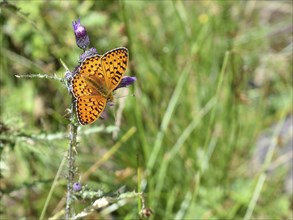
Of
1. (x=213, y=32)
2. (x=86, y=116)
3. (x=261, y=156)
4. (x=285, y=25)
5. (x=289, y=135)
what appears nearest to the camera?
(x=86, y=116)

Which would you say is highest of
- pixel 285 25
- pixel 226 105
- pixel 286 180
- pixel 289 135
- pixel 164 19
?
pixel 164 19

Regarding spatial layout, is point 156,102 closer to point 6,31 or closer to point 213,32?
point 213,32

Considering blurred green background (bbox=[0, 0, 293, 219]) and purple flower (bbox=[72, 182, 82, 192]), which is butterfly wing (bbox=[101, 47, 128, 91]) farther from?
blurred green background (bbox=[0, 0, 293, 219])

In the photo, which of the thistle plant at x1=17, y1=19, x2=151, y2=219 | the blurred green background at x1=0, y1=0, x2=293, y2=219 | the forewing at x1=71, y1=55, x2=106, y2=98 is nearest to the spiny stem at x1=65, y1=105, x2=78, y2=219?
the thistle plant at x1=17, y1=19, x2=151, y2=219

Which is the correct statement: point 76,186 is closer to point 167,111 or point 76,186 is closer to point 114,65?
point 114,65

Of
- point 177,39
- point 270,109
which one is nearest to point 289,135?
point 270,109

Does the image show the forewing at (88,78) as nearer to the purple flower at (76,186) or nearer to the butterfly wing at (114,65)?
the butterfly wing at (114,65)

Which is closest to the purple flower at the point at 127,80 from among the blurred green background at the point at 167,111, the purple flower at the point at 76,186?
the purple flower at the point at 76,186

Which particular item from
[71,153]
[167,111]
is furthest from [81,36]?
[167,111]
